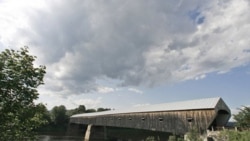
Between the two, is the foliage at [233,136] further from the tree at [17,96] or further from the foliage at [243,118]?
the tree at [17,96]

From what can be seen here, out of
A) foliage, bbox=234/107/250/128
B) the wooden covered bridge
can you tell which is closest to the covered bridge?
the wooden covered bridge

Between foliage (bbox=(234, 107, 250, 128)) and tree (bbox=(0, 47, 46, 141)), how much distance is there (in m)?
19.7

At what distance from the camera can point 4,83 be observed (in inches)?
308

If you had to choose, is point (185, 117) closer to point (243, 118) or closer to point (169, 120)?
point (169, 120)

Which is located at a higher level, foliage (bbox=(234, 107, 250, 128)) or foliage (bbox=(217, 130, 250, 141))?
foliage (bbox=(234, 107, 250, 128))

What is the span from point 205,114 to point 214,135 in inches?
95.5

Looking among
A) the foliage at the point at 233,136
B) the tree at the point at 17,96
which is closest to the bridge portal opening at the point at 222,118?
the foliage at the point at 233,136

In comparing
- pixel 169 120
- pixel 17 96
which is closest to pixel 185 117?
pixel 169 120

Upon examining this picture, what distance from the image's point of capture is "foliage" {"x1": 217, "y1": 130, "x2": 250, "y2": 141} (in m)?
16.5

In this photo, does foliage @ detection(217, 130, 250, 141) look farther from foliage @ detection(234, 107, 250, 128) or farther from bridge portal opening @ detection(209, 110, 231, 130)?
bridge portal opening @ detection(209, 110, 231, 130)

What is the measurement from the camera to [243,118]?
22.7 meters

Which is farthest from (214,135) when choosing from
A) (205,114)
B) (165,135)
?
(165,135)

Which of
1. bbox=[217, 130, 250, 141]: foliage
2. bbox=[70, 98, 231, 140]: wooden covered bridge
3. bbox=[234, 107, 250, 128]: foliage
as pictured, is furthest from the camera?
bbox=[70, 98, 231, 140]: wooden covered bridge

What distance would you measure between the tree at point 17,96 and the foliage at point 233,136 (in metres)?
13.8
